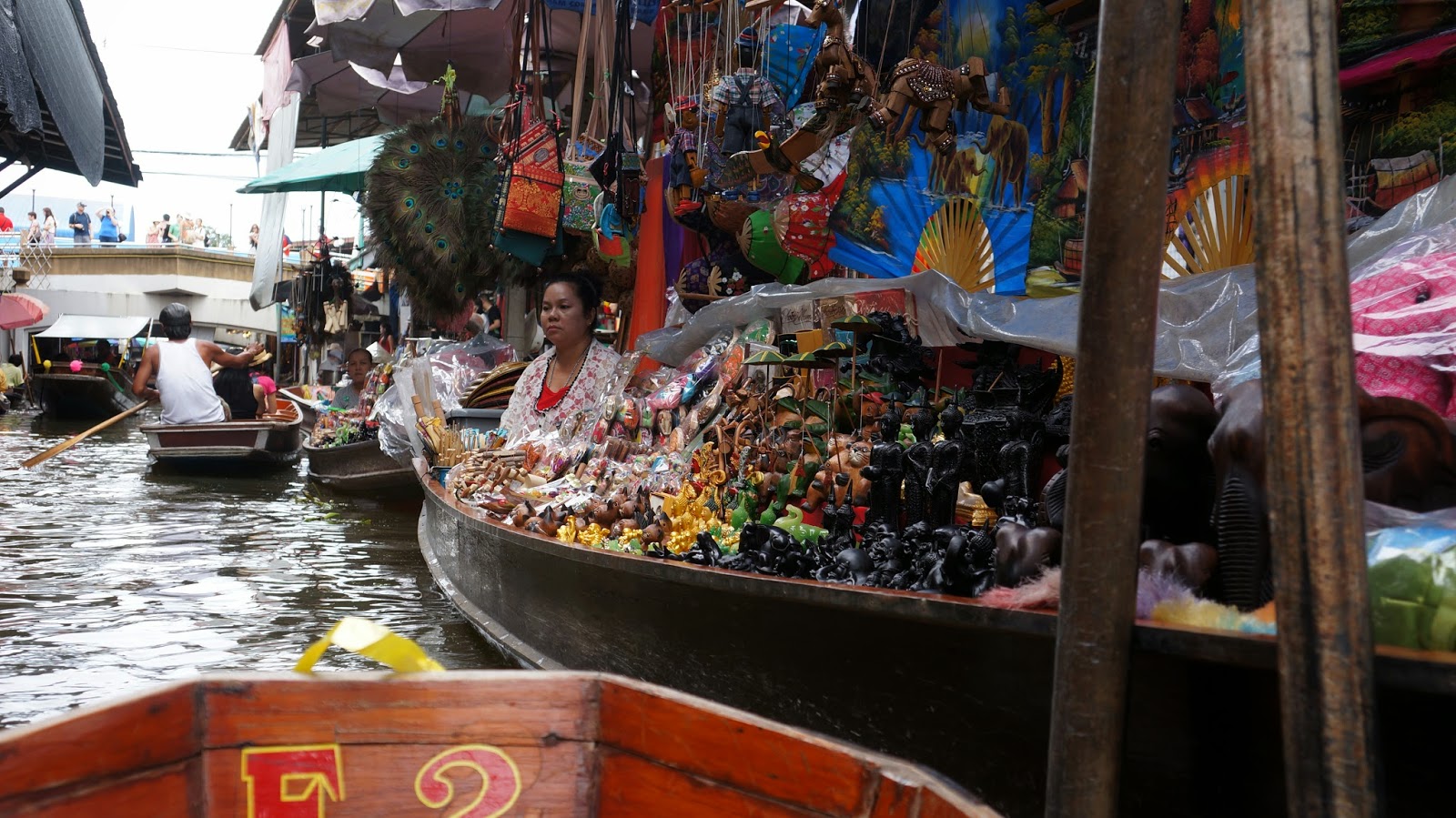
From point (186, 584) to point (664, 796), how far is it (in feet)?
16.1

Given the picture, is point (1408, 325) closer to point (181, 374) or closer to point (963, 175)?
point (963, 175)

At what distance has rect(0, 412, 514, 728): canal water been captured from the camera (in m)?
4.29

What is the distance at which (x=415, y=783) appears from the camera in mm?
1700

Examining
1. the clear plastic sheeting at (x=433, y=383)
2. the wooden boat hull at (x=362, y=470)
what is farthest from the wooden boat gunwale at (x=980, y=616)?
the wooden boat hull at (x=362, y=470)

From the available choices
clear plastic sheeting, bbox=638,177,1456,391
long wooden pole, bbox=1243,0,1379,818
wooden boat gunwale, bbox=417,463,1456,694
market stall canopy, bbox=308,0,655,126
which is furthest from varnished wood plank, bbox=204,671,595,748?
market stall canopy, bbox=308,0,655,126

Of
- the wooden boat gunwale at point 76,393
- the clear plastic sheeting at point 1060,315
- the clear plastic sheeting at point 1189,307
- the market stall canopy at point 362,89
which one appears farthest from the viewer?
the wooden boat gunwale at point 76,393

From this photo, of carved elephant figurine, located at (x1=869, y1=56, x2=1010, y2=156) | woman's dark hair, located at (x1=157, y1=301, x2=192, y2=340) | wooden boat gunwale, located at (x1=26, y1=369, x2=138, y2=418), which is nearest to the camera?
carved elephant figurine, located at (x1=869, y1=56, x2=1010, y2=156)

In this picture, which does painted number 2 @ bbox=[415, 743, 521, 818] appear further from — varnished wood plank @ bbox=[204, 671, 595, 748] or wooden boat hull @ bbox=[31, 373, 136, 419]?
wooden boat hull @ bbox=[31, 373, 136, 419]

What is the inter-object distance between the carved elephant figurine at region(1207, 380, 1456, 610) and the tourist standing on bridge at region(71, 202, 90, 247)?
3196 centimetres

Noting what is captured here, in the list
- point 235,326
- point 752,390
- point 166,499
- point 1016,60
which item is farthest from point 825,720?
point 235,326

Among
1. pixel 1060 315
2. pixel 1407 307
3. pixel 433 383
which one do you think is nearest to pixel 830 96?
pixel 1060 315

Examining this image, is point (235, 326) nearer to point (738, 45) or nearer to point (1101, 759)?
point (738, 45)

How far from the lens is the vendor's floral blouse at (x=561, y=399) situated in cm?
584

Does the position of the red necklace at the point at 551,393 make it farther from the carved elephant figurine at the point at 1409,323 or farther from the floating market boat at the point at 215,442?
the floating market boat at the point at 215,442
